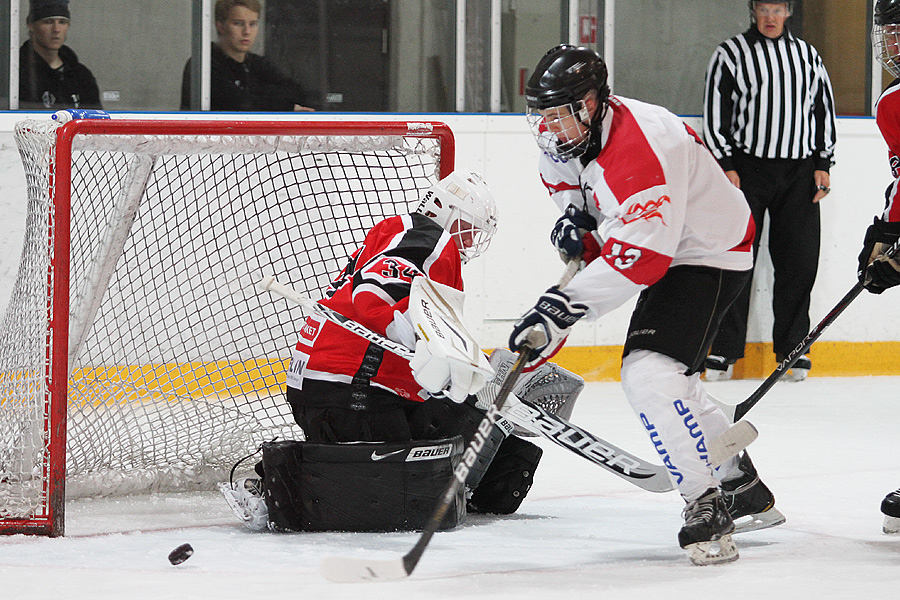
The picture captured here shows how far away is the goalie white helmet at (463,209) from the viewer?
2705 mm

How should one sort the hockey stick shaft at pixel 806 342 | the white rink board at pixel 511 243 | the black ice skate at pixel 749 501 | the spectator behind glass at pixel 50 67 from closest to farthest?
the black ice skate at pixel 749 501, the hockey stick shaft at pixel 806 342, the spectator behind glass at pixel 50 67, the white rink board at pixel 511 243

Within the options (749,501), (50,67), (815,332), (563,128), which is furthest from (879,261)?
(50,67)

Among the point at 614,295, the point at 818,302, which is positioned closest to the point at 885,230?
the point at 614,295

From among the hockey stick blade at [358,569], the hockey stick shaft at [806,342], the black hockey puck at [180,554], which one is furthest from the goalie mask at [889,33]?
the black hockey puck at [180,554]

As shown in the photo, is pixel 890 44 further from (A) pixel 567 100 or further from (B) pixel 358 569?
(B) pixel 358 569

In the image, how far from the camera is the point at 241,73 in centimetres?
495

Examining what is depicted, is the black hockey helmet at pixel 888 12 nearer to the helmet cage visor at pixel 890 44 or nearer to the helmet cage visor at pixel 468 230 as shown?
the helmet cage visor at pixel 890 44

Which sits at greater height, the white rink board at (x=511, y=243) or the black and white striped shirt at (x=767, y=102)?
the black and white striped shirt at (x=767, y=102)

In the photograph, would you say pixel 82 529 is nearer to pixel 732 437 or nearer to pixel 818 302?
pixel 732 437

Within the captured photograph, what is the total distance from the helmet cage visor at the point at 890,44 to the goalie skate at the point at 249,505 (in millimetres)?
1628

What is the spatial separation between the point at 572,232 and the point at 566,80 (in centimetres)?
31

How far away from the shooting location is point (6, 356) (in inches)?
113

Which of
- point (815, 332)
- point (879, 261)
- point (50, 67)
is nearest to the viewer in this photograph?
point (879, 261)

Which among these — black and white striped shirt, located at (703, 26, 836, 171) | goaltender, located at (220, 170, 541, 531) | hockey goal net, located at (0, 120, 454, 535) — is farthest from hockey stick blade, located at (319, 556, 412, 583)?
black and white striped shirt, located at (703, 26, 836, 171)
